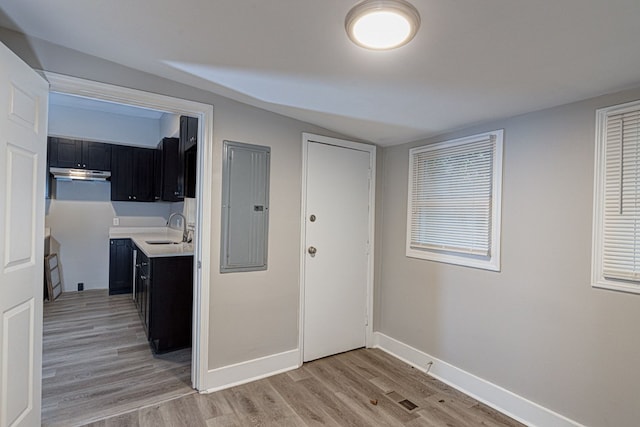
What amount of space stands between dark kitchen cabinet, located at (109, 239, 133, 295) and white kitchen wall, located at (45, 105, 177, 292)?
0.42 m

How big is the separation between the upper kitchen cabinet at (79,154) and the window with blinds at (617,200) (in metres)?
6.08

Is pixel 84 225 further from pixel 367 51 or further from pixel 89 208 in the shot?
pixel 367 51

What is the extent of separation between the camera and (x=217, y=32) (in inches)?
62.7

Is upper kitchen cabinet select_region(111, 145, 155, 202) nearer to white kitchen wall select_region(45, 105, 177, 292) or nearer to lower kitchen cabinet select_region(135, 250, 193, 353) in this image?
white kitchen wall select_region(45, 105, 177, 292)

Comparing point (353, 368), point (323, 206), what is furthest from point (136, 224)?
point (353, 368)

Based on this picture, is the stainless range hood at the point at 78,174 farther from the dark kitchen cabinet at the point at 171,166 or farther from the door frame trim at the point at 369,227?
the door frame trim at the point at 369,227

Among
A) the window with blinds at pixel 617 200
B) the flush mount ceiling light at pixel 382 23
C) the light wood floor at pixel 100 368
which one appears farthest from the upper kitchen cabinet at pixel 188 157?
the window with blinds at pixel 617 200

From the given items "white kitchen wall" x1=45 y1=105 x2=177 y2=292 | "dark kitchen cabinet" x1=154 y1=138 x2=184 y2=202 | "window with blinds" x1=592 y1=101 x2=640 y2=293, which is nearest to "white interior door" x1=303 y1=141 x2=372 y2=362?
"window with blinds" x1=592 y1=101 x2=640 y2=293

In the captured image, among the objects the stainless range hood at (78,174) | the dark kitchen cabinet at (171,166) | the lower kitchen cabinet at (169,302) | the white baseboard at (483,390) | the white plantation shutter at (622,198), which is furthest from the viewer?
the stainless range hood at (78,174)

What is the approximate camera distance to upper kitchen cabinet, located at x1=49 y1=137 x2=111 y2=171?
191 inches

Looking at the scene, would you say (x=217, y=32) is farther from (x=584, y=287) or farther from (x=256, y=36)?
(x=584, y=287)

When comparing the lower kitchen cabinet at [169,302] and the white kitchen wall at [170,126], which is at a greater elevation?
the white kitchen wall at [170,126]

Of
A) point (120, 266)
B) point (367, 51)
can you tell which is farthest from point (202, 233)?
point (120, 266)

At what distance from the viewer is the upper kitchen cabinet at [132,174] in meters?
5.25
